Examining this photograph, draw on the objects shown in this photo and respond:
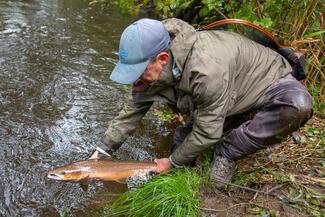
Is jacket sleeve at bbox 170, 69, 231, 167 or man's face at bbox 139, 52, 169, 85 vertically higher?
man's face at bbox 139, 52, 169, 85

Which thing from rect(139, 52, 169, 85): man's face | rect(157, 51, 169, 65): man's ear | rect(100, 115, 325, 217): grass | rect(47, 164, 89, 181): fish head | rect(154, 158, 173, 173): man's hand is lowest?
rect(47, 164, 89, 181): fish head

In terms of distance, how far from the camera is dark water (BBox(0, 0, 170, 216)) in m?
3.79

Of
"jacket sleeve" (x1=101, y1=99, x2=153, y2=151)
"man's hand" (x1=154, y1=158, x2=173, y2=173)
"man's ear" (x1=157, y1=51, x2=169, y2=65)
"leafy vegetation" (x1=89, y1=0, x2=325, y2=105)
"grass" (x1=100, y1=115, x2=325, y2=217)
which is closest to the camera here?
"man's ear" (x1=157, y1=51, x2=169, y2=65)

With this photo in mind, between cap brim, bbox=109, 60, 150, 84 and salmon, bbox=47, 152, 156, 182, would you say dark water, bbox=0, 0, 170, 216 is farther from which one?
cap brim, bbox=109, 60, 150, 84

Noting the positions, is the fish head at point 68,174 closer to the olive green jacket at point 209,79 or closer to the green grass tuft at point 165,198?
the green grass tuft at point 165,198

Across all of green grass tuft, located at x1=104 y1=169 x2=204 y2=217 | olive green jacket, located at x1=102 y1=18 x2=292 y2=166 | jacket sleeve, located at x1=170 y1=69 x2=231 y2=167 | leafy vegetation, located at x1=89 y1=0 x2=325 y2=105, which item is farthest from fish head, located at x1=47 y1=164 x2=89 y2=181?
leafy vegetation, located at x1=89 y1=0 x2=325 y2=105

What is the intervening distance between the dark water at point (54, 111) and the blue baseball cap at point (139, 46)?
4.01ft

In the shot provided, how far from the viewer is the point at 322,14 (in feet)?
14.4

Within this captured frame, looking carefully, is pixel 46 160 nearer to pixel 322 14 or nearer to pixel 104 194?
pixel 104 194

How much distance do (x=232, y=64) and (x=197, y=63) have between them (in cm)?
32

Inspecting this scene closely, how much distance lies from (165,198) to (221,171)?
1.85ft

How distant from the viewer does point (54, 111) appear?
5352 millimetres

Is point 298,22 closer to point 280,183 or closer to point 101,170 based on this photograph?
point 280,183

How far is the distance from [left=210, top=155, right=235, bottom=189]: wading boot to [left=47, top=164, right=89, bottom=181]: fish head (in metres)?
0.99
